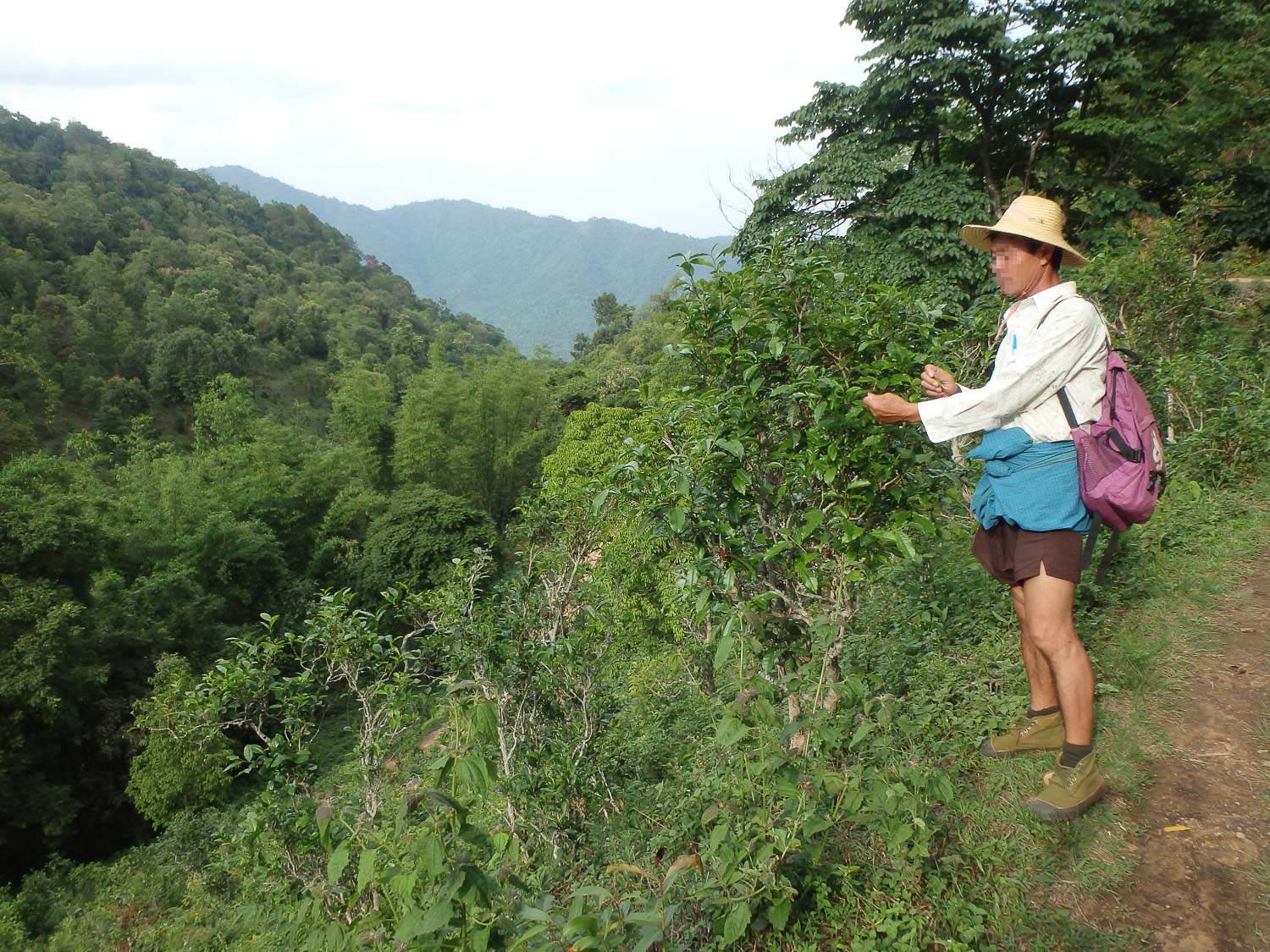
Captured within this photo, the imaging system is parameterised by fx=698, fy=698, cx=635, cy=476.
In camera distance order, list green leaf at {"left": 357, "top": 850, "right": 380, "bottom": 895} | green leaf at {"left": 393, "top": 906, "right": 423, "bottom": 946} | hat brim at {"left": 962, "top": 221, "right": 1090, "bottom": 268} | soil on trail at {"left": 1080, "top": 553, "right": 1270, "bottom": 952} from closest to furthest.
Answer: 1. green leaf at {"left": 393, "top": 906, "right": 423, "bottom": 946}
2. green leaf at {"left": 357, "top": 850, "right": 380, "bottom": 895}
3. soil on trail at {"left": 1080, "top": 553, "right": 1270, "bottom": 952}
4. hat brim at {"left": 962, "top": 221, "right": 1090, "bottom": 268}

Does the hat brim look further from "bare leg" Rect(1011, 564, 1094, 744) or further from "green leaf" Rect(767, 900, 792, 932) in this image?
"green leaf" Rect(767, 900, 792, 932)

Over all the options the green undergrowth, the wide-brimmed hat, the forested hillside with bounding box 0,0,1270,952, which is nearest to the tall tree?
the forested hillside with bounding box 0,0,1270,952

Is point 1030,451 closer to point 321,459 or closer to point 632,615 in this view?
point 632,615

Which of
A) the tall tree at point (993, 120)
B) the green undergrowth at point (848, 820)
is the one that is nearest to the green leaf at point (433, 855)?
the green undergrowth at point (848, 820)

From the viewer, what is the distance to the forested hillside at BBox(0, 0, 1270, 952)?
70.3 inches

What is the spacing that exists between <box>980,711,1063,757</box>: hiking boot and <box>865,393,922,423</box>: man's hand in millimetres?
1185

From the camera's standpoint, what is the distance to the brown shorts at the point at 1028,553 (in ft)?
6.25

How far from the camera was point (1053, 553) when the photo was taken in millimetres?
1918

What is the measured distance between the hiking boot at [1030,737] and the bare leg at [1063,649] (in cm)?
31

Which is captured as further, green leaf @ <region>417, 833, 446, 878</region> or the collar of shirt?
the collar of shirt

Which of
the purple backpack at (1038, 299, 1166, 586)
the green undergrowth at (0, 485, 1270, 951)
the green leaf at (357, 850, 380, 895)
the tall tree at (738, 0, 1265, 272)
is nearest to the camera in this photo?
the green leaf at (357, 850, 380, 895)

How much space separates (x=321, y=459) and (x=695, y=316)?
2511cm

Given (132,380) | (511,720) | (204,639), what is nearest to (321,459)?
(204,639)

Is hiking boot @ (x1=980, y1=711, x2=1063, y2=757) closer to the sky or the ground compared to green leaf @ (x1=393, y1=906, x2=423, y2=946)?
A: closer to the ground
